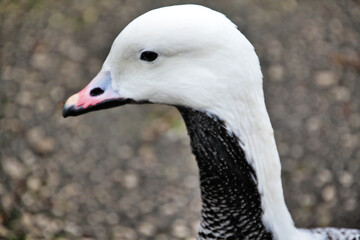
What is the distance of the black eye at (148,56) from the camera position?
188 centimetres

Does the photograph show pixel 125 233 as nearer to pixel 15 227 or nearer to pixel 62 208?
pixel 62 208

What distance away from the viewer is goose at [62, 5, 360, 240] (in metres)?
1.81

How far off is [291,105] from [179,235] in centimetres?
136

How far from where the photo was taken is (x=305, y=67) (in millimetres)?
4391

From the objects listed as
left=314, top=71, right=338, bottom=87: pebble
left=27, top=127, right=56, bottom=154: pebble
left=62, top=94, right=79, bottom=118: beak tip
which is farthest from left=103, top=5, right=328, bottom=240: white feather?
left=314, top=71, right=338, bottom=87: pebble

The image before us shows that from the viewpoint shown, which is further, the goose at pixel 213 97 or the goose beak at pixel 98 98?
the goose beak at pixel 98 98

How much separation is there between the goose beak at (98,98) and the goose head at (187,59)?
0.05 ft

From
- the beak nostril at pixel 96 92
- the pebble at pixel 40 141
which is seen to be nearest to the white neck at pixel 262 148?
the beak nostril at pixel 96 92

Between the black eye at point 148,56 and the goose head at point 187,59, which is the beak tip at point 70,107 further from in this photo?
the black eye at point 148,56

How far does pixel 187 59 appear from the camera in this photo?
186 cm

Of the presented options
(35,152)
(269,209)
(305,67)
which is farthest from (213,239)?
(305,67)

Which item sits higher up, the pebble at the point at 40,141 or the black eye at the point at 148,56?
the black eye at the point at 148,56

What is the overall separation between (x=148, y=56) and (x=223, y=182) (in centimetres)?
58

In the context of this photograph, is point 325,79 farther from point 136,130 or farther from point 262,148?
point 262,148
